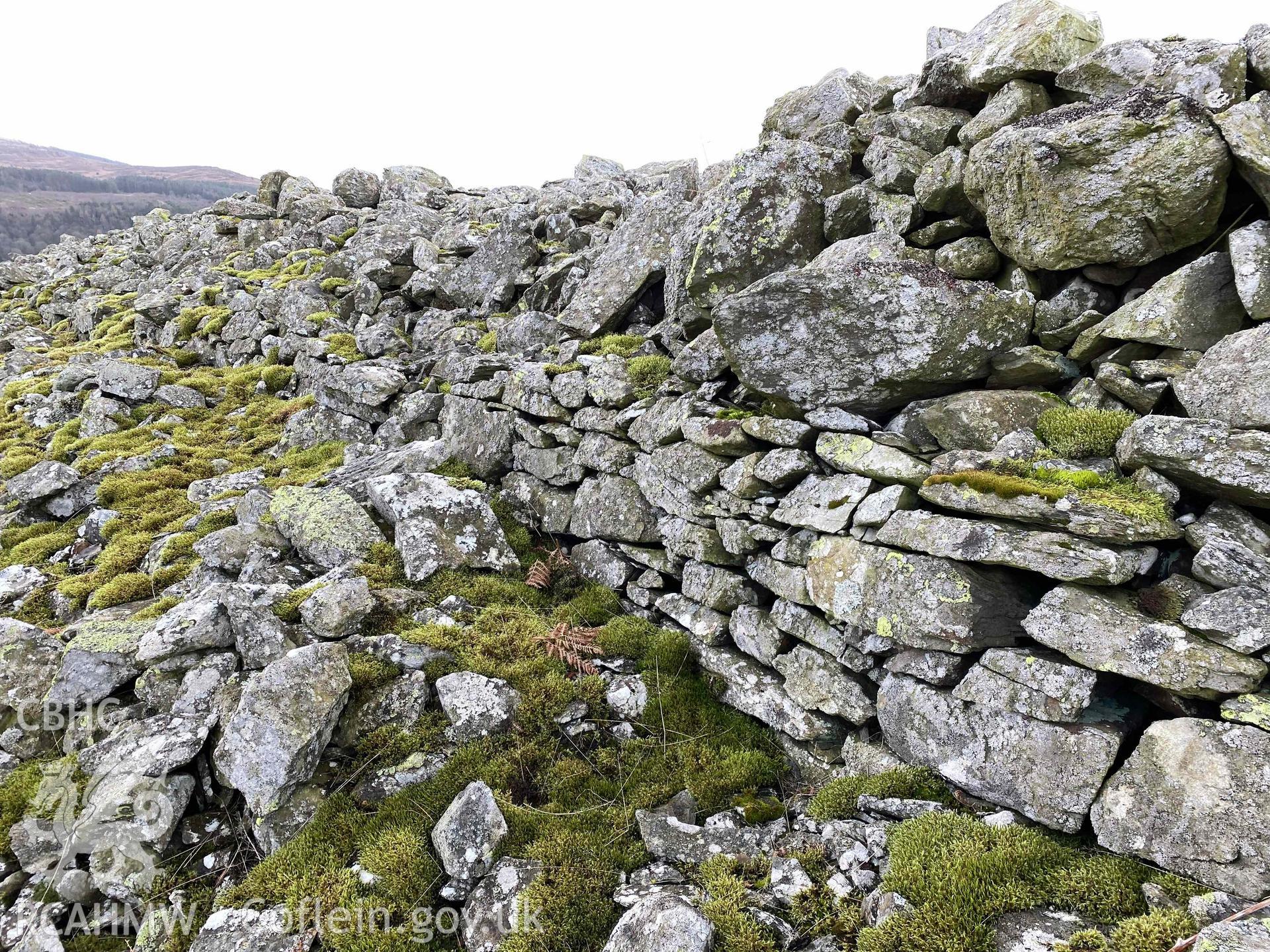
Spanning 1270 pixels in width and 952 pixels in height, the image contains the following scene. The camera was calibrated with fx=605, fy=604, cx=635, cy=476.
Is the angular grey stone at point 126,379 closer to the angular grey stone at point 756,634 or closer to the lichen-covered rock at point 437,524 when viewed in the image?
the lichen-covered rock at point 437,524

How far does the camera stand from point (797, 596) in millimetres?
8250

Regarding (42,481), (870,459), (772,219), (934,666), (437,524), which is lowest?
(42,481)

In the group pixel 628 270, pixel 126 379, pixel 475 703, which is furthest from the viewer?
pixel 126 379

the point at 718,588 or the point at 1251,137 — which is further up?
the point at 1251,137

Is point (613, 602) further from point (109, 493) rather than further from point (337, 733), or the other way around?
point (109, 493)

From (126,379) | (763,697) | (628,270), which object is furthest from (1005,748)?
(126,379)

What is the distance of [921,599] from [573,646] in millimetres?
5069

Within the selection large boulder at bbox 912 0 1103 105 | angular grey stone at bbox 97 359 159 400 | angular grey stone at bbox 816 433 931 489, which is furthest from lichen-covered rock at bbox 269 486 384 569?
angular grey stone at bbox 97 359 159 400

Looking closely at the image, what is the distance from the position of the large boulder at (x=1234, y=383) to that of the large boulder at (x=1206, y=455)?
0.20m

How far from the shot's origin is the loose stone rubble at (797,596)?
18.2ft

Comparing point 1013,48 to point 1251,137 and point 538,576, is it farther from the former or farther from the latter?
point 538,576

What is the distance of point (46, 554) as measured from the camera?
13.4 metres

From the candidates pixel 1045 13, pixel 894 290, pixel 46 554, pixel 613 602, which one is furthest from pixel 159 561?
pixel 1045 13

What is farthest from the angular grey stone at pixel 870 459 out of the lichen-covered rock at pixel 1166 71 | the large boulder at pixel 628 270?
the large boulder at pixel 628 270
